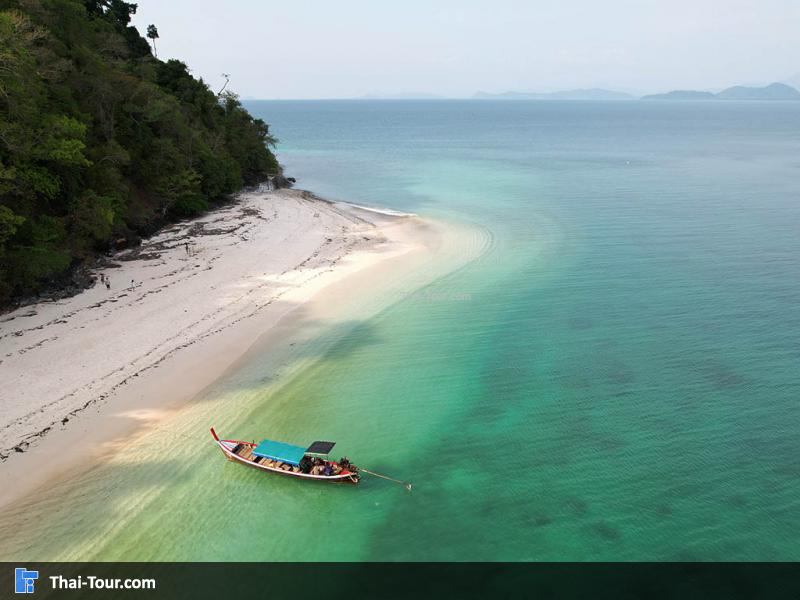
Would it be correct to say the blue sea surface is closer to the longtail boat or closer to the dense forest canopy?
the longtail boat

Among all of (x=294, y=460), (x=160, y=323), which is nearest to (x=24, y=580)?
(x=294, y=460)

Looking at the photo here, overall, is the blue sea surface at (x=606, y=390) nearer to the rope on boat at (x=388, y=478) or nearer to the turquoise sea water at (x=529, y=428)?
the turquoise sea water at (x=529, y=428)

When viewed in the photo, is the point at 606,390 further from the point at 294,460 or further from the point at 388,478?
the point at 294,460

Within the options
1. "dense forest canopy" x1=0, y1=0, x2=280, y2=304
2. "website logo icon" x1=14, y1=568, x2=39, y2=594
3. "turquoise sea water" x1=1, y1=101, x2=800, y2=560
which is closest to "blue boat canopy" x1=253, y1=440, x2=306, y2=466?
"turquoise sea water" x1=1, y1=101, x2=800, y2=560

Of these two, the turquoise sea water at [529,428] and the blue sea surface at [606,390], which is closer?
the turquoise sea water at [529,428]

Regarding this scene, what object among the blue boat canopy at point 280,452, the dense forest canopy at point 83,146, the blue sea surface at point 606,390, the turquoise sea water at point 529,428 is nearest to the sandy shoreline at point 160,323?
the turquoise sea water at point 529,428

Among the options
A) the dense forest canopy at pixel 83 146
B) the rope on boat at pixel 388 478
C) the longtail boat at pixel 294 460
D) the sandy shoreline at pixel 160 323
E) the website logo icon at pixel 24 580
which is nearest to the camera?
the website logo icon at pixel 24 580
